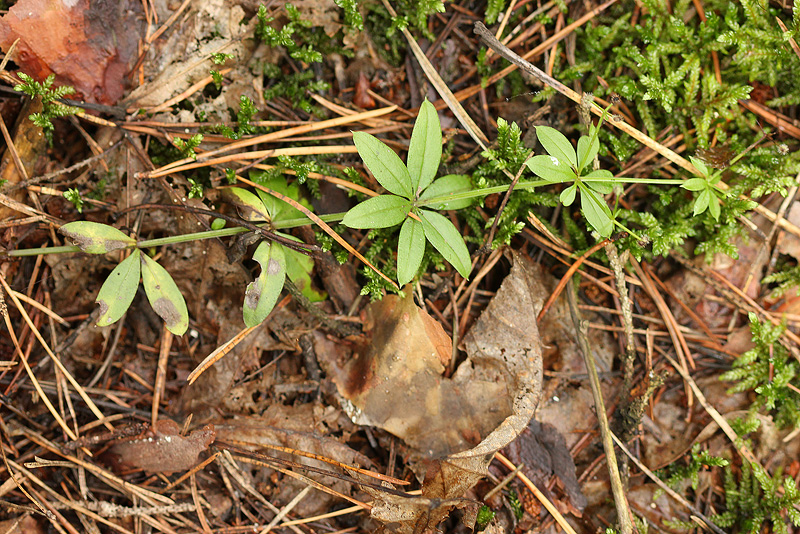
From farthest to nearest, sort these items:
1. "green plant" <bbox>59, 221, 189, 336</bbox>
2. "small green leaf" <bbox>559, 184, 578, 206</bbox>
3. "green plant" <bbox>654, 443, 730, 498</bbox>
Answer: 1. "green plant" <bbox>654, 443, 730, 498</bbox>
2. "green plant" <bbox>59, 221, 189, 336</bbox>
3. "small green leaf" <bbox>559, 184, 578, 206</bbox>

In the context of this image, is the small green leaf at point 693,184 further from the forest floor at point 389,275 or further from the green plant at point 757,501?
the green plant at point 757,501

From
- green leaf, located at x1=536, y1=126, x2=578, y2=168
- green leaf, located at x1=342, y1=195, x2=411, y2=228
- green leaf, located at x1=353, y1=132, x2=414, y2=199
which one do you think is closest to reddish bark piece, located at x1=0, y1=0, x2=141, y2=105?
green leaf, located at x1=353, y1=132, x2=414, y2=199

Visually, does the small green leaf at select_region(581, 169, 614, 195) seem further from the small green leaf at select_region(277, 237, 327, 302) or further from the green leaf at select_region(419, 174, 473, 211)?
the small green leaf at select_region(277, 237, 327, 302)

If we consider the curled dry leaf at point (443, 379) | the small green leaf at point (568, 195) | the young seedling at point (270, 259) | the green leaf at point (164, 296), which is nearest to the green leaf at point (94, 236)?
the green leaf at point (164, 296)

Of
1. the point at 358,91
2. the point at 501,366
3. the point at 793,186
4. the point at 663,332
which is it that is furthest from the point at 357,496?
the point at 793,186

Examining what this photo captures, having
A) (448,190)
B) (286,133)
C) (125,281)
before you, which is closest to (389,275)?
(448,190)

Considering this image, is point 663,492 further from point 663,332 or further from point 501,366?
point 501,366
